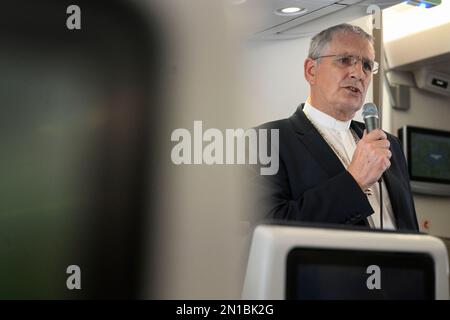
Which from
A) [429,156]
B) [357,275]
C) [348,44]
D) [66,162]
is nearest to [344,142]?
[348,44]

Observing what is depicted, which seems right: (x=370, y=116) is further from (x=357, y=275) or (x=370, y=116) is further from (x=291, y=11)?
(x=357, y=275)

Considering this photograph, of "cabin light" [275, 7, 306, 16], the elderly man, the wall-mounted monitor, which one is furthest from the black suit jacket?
the wall-mounted monitor

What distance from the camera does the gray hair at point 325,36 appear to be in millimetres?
1617

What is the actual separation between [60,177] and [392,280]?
0.38 m

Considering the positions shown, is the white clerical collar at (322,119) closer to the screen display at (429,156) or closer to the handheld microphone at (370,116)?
the handheld microphone at (370,116)

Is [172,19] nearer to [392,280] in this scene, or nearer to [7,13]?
[7,13]

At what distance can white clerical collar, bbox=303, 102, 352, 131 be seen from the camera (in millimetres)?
1592

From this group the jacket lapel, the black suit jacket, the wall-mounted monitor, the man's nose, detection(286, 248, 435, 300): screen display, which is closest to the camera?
detection(286, 248, 435, 300): screen display

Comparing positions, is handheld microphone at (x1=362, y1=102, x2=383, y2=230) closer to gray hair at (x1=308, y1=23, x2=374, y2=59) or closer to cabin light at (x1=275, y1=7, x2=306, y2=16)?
gray hair at (x1=308, y1=23, x2=374, y2=59)

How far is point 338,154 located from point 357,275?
87 cm

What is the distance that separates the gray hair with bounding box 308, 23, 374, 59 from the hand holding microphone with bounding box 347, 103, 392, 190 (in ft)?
0.61

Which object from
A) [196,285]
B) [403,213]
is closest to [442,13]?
[403,213]

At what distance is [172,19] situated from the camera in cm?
58
